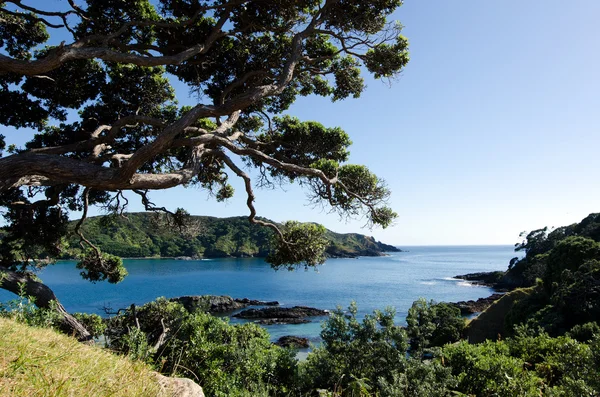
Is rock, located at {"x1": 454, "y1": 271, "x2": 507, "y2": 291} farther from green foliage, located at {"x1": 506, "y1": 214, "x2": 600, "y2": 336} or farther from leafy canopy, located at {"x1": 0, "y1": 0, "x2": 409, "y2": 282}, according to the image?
leafy canopy, located at {"x1": 0, "y1": 0, "x2": 409, "y2": 282}

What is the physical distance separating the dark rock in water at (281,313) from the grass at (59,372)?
1467 inches

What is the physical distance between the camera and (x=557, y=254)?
31234mm

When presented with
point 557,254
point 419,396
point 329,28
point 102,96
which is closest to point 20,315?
point 419,396

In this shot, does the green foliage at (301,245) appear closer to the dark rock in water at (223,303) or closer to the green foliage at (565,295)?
the green foliage at (565,295)

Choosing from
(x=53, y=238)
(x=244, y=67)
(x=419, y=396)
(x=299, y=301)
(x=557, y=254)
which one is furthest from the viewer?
(x=299, y=301)

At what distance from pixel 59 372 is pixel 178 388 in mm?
1279

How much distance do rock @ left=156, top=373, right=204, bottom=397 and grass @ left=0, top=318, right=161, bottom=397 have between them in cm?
9

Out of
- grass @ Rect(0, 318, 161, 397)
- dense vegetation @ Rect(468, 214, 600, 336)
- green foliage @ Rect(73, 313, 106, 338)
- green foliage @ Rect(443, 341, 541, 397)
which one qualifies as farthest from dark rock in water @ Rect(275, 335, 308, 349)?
grass @ Rect(0, 318, 161, 397)

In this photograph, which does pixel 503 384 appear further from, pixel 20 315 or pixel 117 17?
pixel 117 17

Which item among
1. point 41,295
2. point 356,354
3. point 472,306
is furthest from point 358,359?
point 472,306

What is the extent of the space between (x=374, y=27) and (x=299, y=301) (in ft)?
153

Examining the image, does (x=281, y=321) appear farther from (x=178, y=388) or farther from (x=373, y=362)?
(x=178, y=388)

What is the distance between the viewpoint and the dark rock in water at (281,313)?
39906 millimetres

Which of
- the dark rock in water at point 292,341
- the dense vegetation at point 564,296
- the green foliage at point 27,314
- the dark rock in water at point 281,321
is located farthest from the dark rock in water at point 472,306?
the green foliage at point 27,314
